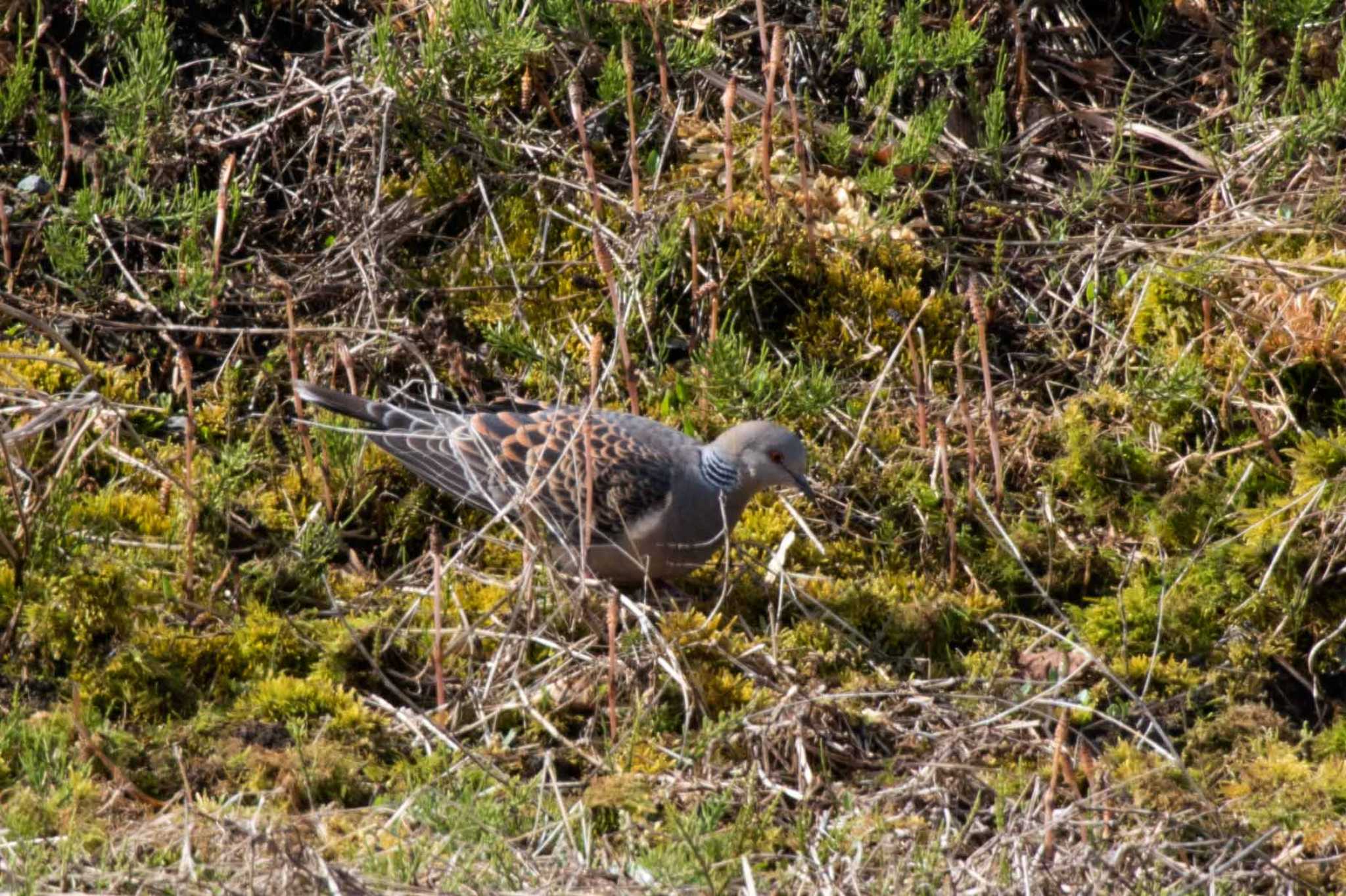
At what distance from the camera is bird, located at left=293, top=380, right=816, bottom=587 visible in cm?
516

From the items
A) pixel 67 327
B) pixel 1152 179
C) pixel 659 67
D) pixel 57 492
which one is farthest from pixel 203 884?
pixel 1152 179

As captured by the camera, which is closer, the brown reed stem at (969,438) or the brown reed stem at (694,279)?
the brown reed stem at (969,438)

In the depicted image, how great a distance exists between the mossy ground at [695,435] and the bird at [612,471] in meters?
0.19

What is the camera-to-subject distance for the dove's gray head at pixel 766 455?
5.23 m

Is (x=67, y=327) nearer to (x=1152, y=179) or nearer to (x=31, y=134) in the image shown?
(x=31, y=134)

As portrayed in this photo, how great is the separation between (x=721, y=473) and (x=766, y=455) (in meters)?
0.16

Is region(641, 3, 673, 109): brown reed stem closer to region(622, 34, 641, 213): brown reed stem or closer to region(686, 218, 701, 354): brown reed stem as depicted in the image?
region(622, 34, 641, 213): brown reed stem

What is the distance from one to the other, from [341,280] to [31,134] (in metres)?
1.51

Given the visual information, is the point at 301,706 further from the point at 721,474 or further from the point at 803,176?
the point at 803,176

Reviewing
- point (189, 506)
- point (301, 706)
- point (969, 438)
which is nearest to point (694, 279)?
point (969, 438)

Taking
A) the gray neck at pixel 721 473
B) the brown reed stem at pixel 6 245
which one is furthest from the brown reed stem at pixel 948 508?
the brown reed stem at pixel 6 245

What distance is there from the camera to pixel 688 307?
20.4ft

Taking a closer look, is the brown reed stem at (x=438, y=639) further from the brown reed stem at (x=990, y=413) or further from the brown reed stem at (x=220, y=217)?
the brown reed stem at (x=990, y=413)

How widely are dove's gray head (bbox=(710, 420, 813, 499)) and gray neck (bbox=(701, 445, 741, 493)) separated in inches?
0.7
